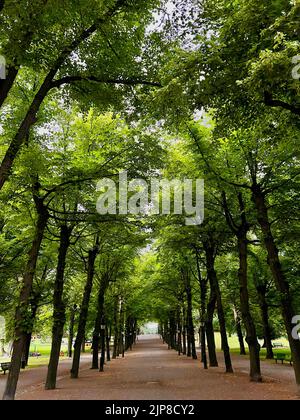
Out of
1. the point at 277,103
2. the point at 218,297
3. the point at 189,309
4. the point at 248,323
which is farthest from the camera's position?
the point at 189,309

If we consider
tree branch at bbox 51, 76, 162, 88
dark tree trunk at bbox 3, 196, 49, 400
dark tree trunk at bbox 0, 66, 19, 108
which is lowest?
dark tree trunk at bbox 3, 196, 49, 400

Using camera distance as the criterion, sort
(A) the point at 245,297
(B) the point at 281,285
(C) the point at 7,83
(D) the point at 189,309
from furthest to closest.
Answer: (D) the point at 189,309 → (A) the point at 245,297 → (B) the point at 281,285 → (C) the point at 7,83

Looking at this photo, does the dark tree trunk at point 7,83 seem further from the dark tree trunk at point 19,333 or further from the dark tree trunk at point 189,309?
the dark tree trunk at point 189,309

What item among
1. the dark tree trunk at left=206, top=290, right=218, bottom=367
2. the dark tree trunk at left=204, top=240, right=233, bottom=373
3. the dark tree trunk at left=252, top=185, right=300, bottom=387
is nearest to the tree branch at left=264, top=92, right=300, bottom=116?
the dark tree trunk at left=252, top=185, right=300, bottom=387

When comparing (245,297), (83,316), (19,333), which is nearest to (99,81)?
(19,333)

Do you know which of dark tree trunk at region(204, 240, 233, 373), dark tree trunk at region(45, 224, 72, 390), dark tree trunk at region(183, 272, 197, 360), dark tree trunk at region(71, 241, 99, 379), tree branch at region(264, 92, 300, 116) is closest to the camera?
tree branch at region(264, 92, 300, 116)

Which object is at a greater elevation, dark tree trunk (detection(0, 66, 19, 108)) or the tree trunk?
dark tree trunk (detection(0, 66, 19, 108))

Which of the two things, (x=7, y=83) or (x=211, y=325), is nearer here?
(x=7, y=83)

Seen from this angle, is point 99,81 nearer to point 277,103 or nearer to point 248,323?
point 277,103

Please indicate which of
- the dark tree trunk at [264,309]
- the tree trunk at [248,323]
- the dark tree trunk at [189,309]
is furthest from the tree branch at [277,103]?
the dark tree trunk at [189,309]

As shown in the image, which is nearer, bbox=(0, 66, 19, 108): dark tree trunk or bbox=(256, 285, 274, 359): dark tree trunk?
bbox=(0, 66, 19, 108): dark tree trunk

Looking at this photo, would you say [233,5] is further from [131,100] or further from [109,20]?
[131,100]

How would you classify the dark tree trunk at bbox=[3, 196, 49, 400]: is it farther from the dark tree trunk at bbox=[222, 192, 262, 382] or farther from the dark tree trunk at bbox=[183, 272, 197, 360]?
the dark tree trunk at bbox=[183, 272, 197, 360]
